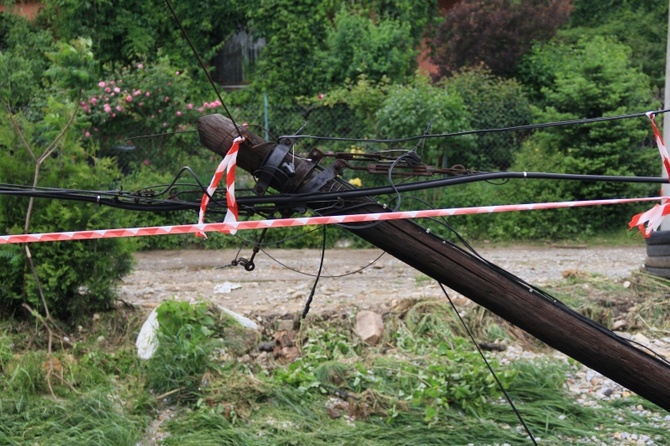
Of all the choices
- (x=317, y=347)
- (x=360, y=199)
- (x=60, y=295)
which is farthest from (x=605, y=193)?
(x=360, y=199)

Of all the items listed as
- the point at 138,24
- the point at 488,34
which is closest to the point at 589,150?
the point at 488,34

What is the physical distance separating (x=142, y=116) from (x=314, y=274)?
5.17m

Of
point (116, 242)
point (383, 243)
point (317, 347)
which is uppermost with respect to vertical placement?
point (383, 243)

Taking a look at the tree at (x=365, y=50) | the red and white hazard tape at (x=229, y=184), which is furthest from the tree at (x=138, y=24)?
the red and white hazard tape at (x=229, y=184)

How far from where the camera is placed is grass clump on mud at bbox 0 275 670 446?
19.5 ft

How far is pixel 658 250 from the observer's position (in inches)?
343

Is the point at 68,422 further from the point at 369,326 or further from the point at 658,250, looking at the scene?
the point at 658,250

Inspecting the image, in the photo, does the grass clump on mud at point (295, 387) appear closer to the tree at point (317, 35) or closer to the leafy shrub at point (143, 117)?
the leafy shrub at point (143, 117)

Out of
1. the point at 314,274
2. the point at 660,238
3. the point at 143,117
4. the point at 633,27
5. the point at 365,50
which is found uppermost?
the point at 633,27

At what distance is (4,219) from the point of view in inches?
297

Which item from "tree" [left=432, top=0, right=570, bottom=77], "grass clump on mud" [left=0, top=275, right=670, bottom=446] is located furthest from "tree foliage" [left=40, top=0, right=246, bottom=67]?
"grass clump on mud" [left=0, top=275, right=670, bottom=446]

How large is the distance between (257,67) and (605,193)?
780cm

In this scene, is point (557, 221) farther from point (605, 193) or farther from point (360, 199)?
point (360, 199)

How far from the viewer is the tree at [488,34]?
17.1 metres
